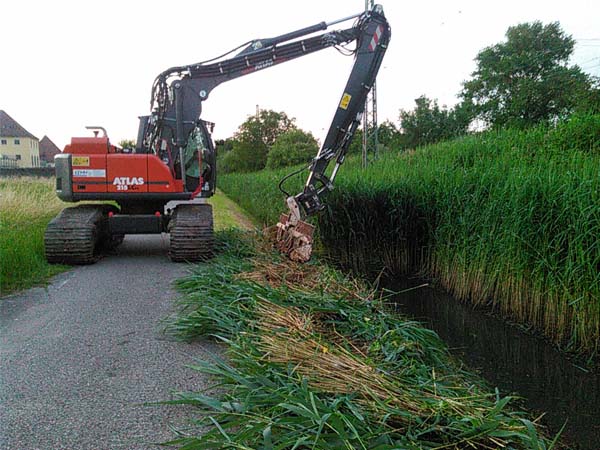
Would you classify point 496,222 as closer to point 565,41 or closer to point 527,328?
point 527,328

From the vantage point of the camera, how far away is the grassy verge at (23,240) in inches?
231

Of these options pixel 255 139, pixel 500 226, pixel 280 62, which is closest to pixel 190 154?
pixel 280 62

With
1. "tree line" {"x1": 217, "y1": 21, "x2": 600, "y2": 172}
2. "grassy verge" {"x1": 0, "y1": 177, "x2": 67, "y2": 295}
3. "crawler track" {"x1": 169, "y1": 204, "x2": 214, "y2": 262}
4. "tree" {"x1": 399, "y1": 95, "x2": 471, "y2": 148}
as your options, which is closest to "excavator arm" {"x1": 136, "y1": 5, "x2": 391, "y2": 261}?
"crawler track" {"x1": 169, "y1": 204, "x2": 214, "y2": 262}

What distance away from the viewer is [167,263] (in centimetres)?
714

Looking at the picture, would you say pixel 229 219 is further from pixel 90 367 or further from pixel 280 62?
pixel 90 367

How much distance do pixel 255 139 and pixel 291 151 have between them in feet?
34.6

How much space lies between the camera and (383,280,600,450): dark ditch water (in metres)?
3.70

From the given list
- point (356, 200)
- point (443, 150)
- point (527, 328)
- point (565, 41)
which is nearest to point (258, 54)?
point (356, 200)

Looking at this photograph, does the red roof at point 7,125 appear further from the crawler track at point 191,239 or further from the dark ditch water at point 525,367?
the dark ditch water at point 525,367

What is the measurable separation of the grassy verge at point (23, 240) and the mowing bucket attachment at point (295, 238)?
9.27 ft

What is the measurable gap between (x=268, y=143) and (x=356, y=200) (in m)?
43.9

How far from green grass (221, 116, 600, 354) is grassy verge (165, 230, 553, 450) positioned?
1.59m

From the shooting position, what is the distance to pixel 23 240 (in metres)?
7.39

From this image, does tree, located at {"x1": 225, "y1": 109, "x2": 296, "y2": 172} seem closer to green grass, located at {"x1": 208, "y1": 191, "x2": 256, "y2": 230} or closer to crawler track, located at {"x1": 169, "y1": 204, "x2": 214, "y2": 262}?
green grass, located at {"x1": 208, "y1": 191, "x2": 256, "y2": 230}
